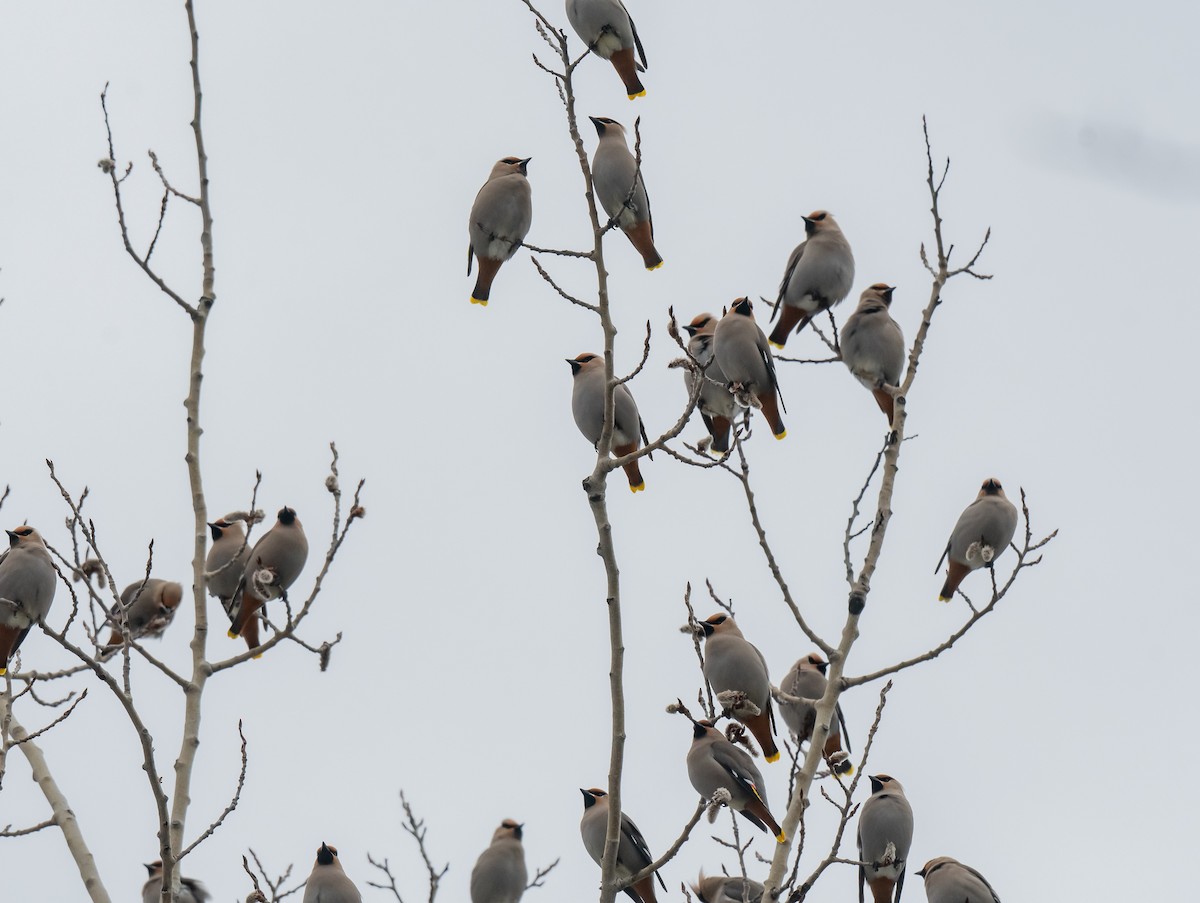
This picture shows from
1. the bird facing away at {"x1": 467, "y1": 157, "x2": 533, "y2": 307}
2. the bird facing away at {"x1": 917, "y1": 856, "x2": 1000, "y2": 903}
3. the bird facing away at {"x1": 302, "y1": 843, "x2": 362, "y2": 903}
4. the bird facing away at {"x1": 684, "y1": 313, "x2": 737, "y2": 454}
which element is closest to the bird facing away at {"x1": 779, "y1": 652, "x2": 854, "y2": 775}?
the bird facing away at {"x1": 917, "y1": 856, "x2": 1000, "y2": 903}

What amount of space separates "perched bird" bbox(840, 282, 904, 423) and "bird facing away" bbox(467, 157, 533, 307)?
1410mm

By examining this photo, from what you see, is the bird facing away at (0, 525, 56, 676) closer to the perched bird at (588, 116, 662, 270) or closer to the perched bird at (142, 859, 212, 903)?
the perched bird at (142, 859, 212, 903)

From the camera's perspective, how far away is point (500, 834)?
6930mm

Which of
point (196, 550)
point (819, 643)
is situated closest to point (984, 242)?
point (819, 643)

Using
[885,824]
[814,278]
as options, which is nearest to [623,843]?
[885,824]

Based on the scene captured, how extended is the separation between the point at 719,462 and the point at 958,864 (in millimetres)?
2813

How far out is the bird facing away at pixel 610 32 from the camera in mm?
6430

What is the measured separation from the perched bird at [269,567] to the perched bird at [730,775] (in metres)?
1.72

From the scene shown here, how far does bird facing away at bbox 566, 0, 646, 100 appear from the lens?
643 cm

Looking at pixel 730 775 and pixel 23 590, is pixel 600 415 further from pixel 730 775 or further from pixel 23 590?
pixel 23 590

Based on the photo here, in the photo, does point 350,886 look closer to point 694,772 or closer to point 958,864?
point 694,772

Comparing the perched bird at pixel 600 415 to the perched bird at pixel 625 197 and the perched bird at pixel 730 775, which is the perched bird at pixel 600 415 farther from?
the perched bird at pixel 730 775

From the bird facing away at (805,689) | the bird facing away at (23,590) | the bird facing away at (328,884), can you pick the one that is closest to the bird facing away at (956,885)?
the bird facing away at (805,689)

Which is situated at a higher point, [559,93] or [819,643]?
[559,93]
